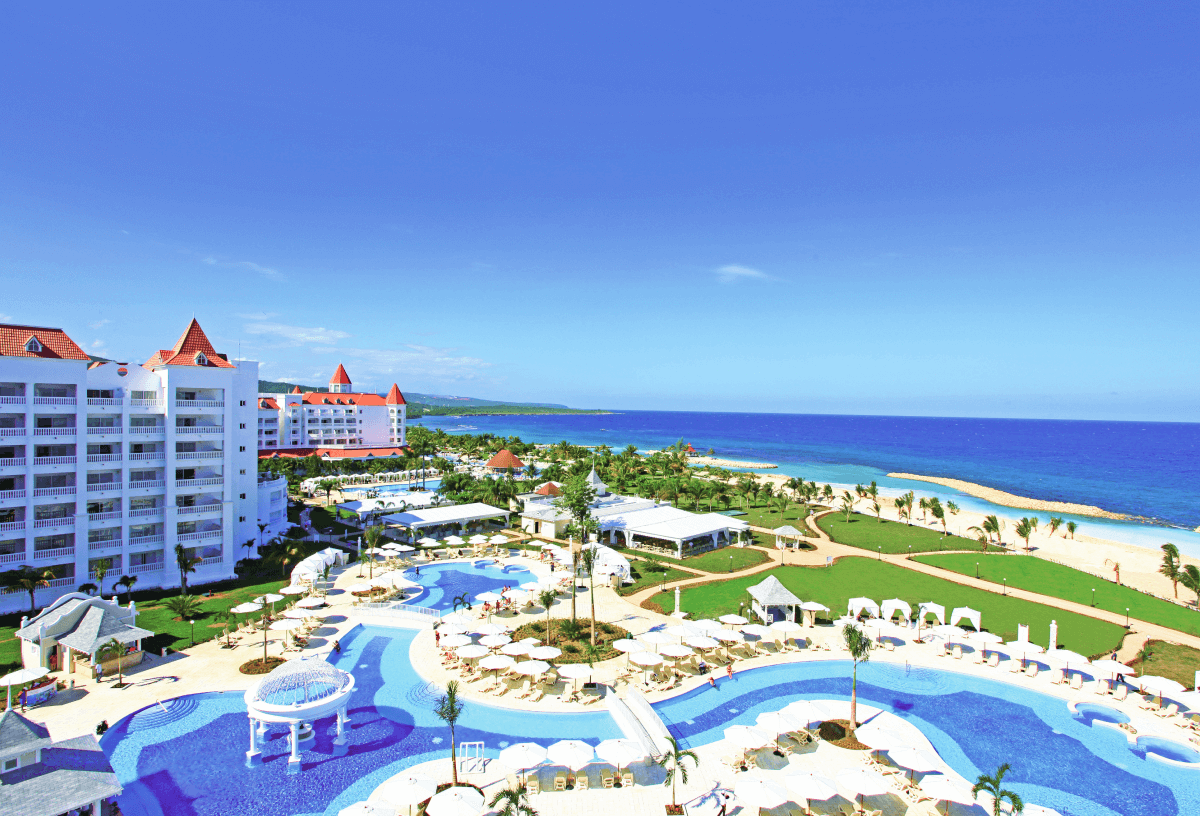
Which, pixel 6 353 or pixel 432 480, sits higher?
pixel 6 353

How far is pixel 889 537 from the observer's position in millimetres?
55781

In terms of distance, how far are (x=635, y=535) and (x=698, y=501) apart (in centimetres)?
1734

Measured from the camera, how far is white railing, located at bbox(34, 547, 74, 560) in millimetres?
34688

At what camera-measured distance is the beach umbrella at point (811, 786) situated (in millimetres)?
17266

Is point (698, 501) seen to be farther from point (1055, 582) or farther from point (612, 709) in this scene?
point (612, 709)

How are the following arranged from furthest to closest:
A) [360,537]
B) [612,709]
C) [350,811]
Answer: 1. [360,537]
2. [612,709]
3. [350,811]

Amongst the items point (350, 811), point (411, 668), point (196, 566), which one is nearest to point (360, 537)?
point (196, 566)

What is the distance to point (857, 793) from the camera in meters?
18.0

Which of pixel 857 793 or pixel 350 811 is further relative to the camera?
pixel 857 793

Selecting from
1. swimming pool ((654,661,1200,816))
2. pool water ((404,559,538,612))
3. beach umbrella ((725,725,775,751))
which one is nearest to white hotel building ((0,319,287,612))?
pool water ((404,559,538,612))

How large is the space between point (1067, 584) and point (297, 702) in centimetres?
4978

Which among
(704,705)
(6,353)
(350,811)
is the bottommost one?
(704,705)

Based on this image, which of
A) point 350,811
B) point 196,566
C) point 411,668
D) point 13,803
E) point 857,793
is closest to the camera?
point 13,803

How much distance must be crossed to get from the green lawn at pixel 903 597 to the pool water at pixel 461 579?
13.2 metres
